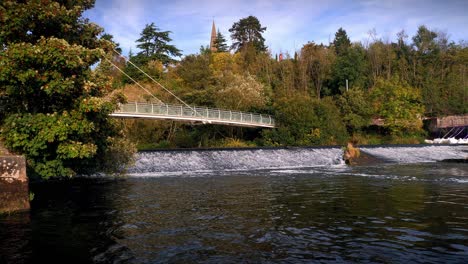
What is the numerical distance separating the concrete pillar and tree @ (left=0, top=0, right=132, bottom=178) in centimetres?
145

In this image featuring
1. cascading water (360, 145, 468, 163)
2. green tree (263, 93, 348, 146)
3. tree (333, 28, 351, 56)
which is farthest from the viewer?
tree (333, 28, 351, 56)

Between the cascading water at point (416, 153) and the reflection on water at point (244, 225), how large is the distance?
53.3 ft

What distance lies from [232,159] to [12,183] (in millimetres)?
19347

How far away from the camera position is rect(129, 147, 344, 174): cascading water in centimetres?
2673

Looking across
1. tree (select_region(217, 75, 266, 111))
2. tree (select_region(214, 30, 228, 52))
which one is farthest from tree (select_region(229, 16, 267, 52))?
tree (select_region(217, 75, 266, 111))

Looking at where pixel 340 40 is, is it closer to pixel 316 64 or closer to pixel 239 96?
pixel 316 64

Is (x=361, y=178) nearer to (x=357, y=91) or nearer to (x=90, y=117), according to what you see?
(x=90, y=117)

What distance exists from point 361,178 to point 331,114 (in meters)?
26.8

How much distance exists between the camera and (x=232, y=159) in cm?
2945

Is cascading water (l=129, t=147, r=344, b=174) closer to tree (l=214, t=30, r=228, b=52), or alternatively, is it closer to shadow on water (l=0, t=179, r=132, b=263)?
shadow on water (l=0, t=179, r=132, b=263)

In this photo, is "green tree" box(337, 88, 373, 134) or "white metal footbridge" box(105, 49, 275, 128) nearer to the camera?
"white metal footbridge" box(105, 49, 275, 128)

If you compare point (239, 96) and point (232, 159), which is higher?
point (239, 96)

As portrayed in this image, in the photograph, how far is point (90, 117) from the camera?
1395cm

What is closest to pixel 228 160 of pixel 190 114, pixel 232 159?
pixel 232 159
